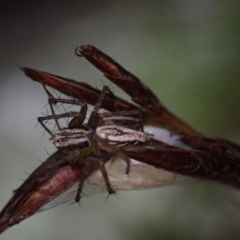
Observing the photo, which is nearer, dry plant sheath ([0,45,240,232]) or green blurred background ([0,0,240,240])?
dry plant sheath ([0,45,240,232])

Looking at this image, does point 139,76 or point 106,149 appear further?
point 139,76

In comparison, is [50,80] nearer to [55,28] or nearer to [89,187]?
[89,187]

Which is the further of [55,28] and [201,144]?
[55,28]

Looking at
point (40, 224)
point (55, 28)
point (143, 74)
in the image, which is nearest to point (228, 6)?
point (143, 74)

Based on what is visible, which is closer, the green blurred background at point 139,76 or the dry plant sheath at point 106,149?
the dry plant sheath at point 106,149
